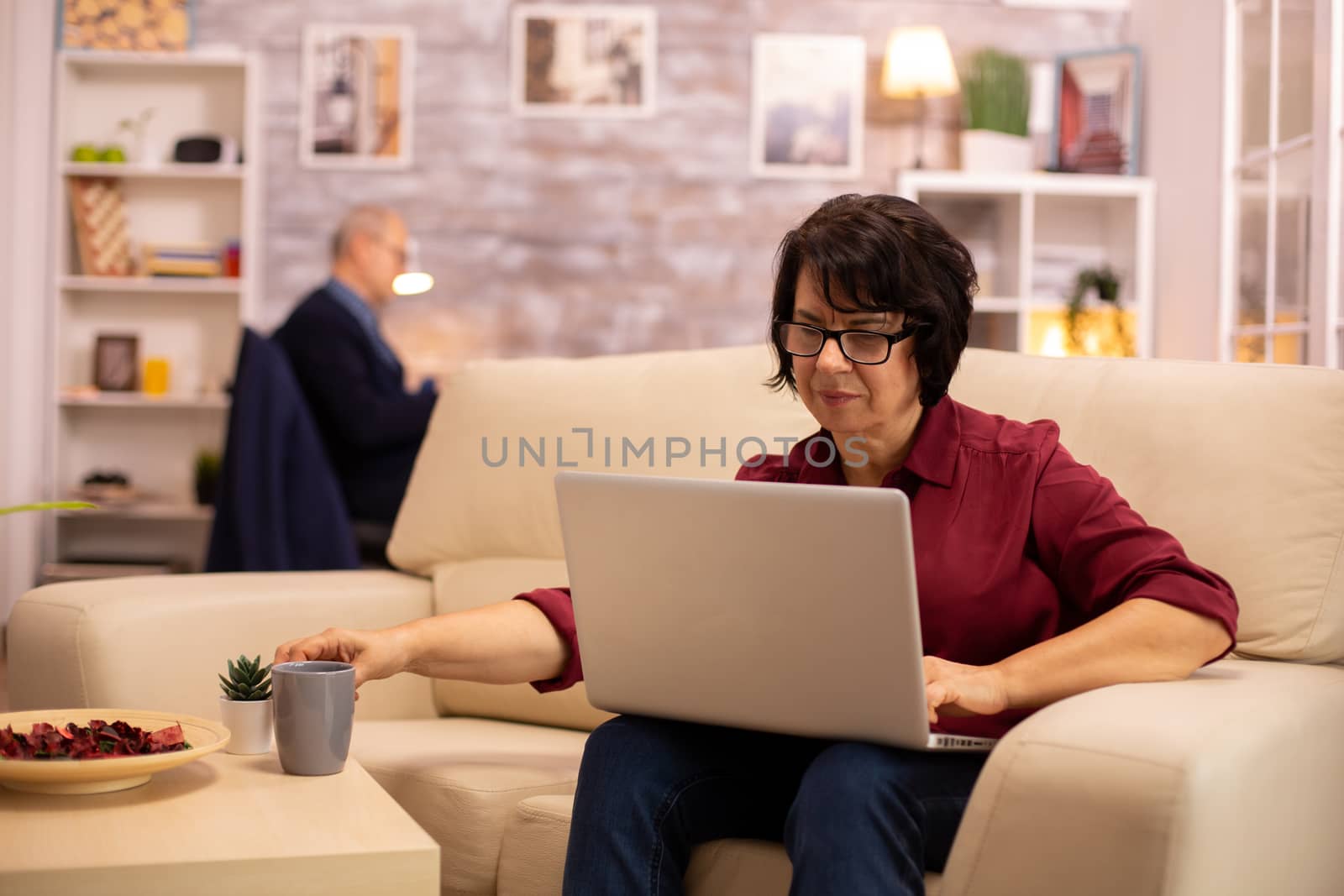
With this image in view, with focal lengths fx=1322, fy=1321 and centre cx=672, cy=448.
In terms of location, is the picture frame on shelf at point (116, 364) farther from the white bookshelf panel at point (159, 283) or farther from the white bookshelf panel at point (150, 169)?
the white bookshelf panel at point (150, 169)

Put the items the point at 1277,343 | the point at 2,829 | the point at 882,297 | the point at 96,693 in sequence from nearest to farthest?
the point at 2,829
the point at 882,297
the point at 96,693
the point at 1277,343

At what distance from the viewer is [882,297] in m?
1.46

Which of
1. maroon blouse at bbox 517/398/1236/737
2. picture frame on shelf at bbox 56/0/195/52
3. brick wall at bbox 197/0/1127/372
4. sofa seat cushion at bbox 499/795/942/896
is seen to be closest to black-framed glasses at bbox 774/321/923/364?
maroon blouse at bbox 517/398/1236/737

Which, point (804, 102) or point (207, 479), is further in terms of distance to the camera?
point (804, 102)

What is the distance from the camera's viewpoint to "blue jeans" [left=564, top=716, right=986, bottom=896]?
3.93 ft

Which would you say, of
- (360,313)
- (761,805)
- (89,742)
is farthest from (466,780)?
(360,313)

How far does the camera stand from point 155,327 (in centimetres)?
479

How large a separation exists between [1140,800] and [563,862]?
711 millimetres

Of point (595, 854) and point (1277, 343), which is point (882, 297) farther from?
point (1277, 343)

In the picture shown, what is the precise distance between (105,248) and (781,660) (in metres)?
A: 4.10

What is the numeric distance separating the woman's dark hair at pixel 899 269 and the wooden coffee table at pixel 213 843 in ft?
2.40

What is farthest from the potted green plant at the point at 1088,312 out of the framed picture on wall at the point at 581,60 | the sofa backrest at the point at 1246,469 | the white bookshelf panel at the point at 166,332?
the white bookshelf panel at the point at 166,332

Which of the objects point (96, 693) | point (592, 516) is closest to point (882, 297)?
point (592, 516)

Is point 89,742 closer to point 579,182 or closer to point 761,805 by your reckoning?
point 761,805
